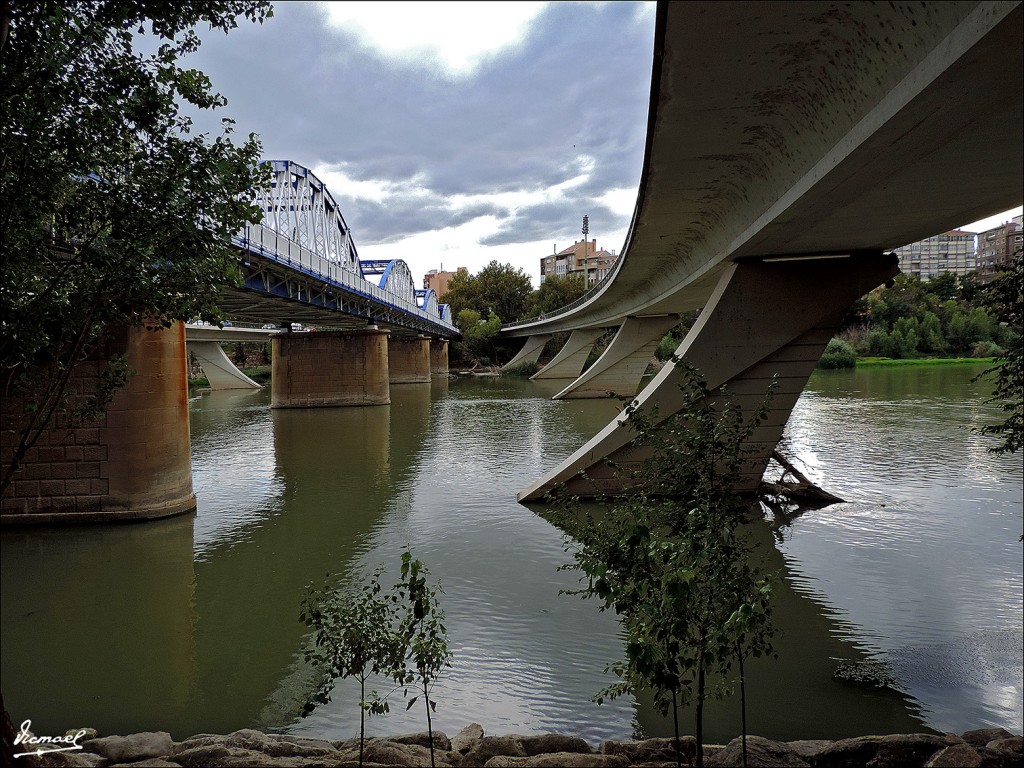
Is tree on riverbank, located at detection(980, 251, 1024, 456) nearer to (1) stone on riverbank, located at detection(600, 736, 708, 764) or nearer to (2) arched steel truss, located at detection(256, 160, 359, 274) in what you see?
(1) stone on riverbank, located at detection(600, 736, 708, 764)

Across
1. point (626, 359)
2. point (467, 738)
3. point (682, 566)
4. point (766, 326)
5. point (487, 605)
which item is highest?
point (766, 326)

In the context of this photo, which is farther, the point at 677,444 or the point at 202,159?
the point at 202,159

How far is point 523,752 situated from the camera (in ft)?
14.8

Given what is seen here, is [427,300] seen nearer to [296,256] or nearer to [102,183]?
[296,256]

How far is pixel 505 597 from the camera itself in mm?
8164

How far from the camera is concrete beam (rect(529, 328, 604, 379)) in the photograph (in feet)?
168

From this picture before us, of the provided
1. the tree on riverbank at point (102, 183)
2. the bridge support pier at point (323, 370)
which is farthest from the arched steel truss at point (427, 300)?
the tree on riverbank at point (102, 183)

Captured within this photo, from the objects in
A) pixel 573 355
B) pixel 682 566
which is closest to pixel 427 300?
pixel 573 355

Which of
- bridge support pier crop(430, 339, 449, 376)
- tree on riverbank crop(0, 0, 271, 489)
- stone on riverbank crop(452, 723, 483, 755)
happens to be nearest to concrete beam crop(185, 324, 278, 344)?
bridge support pier crop(430, 339, 449, 376)

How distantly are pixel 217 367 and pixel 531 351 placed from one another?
31129 millimetres

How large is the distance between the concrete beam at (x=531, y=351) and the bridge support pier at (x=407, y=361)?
38.7 feet

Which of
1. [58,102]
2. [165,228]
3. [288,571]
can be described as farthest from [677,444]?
[288,571]

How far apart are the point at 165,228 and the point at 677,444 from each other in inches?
159

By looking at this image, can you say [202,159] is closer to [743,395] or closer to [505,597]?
[505,597]
